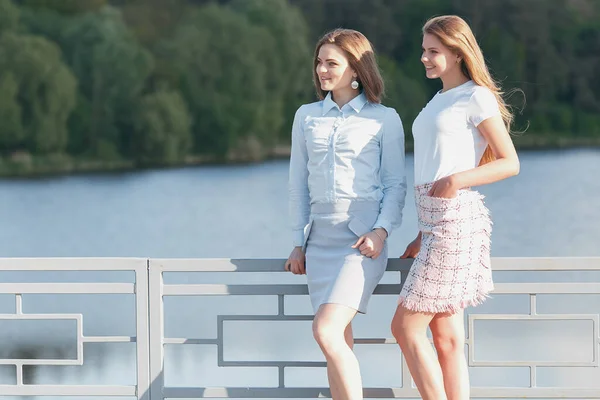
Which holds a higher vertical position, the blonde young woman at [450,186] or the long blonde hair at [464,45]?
the long blonde hair at [464,45]

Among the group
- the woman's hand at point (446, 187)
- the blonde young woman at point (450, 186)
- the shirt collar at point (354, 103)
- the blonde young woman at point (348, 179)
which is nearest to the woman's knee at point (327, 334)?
the blonde young woman at point (348, 179)

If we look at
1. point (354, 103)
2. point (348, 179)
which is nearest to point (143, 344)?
point (348, 179)

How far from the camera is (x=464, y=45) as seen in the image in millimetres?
2121

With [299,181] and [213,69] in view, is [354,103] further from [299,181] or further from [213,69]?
[213,69]

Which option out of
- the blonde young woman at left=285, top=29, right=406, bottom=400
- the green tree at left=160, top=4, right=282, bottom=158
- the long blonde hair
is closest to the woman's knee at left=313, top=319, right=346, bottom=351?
the blonde young woman at left=285, top=29, right=406, bottom=400

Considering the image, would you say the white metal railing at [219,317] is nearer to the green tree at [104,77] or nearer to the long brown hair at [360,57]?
the long brown hair at [360,57]

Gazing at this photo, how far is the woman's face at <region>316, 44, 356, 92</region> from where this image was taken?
222 centimetres

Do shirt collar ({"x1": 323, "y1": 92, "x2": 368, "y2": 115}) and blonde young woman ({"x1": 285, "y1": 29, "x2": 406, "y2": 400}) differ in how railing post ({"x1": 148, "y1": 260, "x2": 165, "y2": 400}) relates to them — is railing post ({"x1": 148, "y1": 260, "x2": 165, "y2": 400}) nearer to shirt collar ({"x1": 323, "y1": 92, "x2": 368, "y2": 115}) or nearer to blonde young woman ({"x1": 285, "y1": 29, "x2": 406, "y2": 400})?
blonde young woman ({"x1": 285, "y1": 29, "x2": 406, "y2": 400})

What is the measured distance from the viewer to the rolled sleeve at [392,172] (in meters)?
2.23

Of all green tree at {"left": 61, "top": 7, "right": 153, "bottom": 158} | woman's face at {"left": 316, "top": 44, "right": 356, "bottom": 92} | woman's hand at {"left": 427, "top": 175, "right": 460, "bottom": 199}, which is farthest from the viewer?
green tree at {"left": 61, "top": 7, "right": 153, "bottom": 158}

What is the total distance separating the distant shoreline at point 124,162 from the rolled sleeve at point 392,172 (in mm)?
17474

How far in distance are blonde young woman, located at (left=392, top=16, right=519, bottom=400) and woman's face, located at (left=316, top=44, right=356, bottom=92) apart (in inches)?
7.6

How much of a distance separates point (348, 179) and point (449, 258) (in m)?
0.30

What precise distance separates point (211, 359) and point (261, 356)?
1462 millimetres
